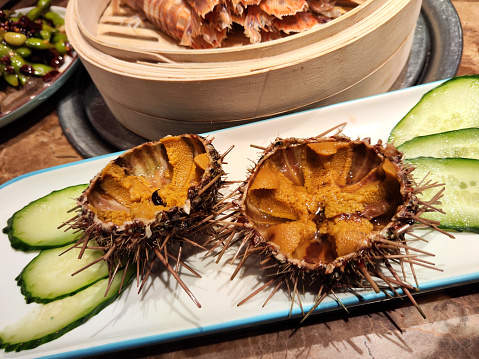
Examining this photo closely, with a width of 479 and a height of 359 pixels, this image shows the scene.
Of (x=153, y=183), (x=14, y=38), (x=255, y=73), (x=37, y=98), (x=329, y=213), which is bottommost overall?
(x=329, y=213)

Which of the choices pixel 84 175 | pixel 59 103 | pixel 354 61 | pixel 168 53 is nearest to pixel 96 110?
pixel 59 103

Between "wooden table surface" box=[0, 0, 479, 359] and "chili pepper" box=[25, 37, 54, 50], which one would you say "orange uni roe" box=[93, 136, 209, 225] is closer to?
"wooden table surface" box=[0, 0, 479, 359]

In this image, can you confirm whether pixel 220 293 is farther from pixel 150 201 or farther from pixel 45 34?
pixel 45 34

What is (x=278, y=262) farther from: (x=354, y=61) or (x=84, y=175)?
(x=84, y=175)

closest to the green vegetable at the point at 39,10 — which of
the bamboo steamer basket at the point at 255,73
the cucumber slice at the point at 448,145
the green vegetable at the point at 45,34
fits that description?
the green vegetable at the point at 45,34

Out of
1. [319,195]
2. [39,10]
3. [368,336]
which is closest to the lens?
[368,336]

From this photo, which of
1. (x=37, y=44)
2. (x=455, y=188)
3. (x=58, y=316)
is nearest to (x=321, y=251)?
(x=455, y=188)
